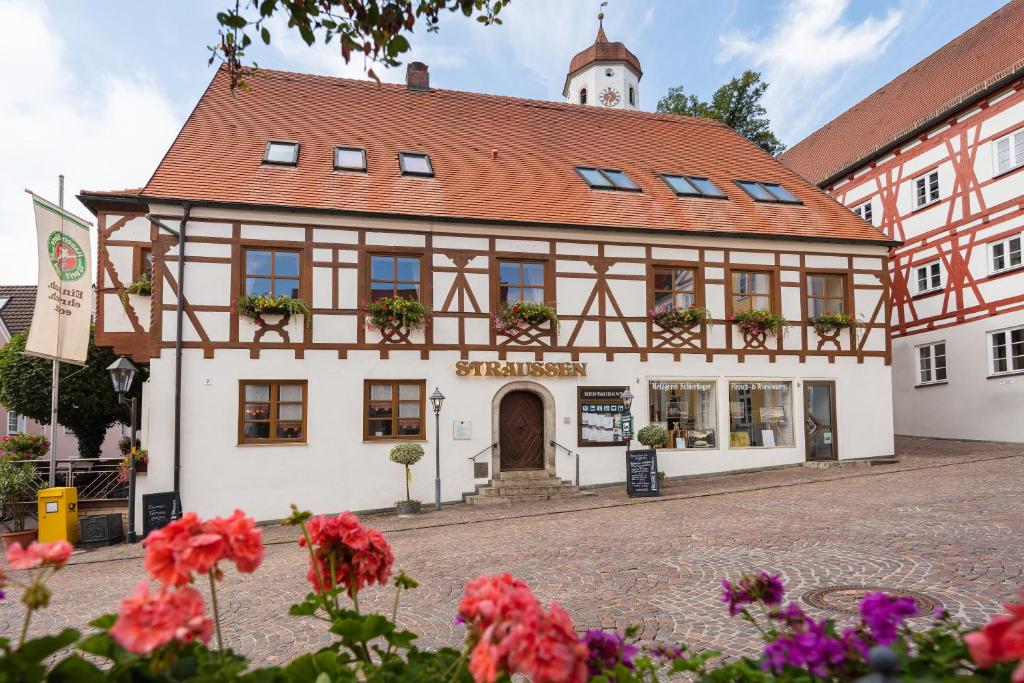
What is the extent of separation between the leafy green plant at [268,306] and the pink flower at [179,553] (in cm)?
1361

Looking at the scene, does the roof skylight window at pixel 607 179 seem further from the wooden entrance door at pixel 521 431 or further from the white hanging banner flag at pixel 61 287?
the white hanging banner flag at pixel 61 287

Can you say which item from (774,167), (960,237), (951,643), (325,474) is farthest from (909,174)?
(951,643)

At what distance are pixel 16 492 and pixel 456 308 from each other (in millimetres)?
9531

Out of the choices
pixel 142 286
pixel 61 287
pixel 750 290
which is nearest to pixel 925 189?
pixel 750 290

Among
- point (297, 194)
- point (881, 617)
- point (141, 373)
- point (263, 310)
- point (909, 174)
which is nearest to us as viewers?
point (881, 617)

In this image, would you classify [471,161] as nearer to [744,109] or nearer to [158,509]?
[158,509]

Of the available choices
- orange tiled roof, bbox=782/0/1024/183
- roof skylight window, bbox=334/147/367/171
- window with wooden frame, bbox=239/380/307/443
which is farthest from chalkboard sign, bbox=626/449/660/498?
orange tiled roof, bbox=782/0/1024/183

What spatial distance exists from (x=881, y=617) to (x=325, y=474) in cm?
1403

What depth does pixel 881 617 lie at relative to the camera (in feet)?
6.34

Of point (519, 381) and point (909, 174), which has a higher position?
point (909, 174)

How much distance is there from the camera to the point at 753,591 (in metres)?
2.41

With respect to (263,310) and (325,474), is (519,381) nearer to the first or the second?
(325,474)

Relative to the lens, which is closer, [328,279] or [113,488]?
[328,279]

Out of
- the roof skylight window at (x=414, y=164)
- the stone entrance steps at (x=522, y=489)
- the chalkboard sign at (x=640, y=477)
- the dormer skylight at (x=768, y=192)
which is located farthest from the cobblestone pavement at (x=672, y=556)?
the dormer skylight at (x=768, y=192)
